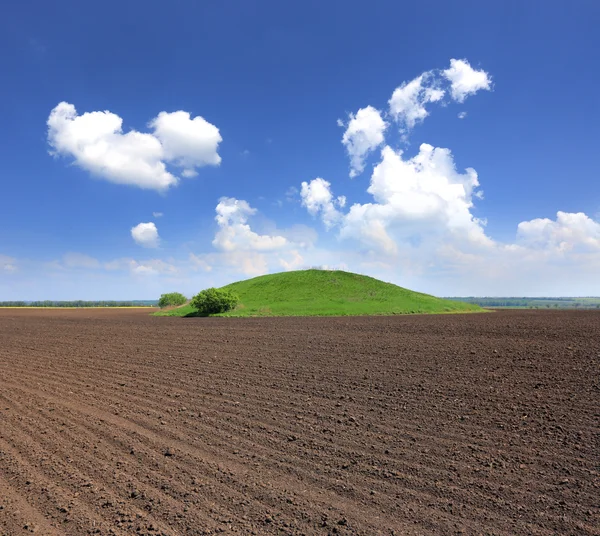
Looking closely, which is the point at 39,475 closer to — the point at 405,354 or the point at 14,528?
the point at 14,528

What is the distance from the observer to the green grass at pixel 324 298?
5241 cm

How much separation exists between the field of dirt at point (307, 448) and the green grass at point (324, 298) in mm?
36641

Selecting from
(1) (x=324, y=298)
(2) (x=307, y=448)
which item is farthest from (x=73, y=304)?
(2) (x=307, y=448)

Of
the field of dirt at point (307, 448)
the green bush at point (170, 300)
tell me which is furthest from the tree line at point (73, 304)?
the field of dirt at point (307, 448)

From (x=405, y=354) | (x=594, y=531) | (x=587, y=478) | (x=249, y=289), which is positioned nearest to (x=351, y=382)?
(x=405, y=354)

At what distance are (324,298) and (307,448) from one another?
52.8m

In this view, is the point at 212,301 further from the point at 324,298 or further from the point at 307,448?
the point at 307,448

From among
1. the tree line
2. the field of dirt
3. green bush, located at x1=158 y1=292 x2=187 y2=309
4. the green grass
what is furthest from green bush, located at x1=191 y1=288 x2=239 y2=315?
the tree line

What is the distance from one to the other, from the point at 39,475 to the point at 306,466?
16.3 feet

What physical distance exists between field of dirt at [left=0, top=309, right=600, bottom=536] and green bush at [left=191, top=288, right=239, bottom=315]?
A: 3611 cm

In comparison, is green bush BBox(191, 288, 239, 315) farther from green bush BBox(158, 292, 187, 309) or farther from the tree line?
the tree line

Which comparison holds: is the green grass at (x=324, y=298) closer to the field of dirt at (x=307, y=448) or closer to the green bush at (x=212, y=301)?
the green bush at (x=212, y=301)

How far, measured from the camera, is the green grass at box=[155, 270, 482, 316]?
172 ft

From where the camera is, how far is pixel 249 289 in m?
72.6
